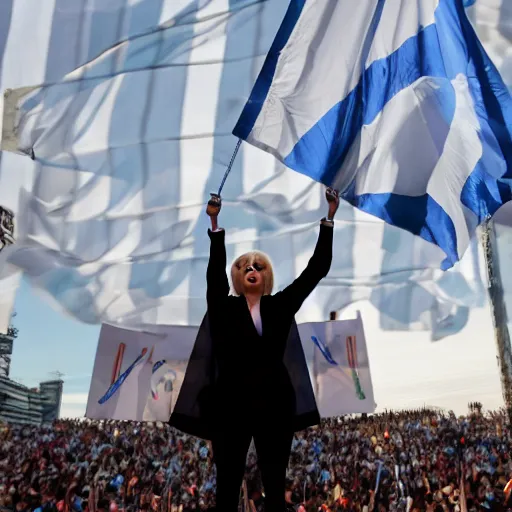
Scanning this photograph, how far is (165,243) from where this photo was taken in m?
5.65

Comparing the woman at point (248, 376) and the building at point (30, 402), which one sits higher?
the building at point (30, 402)

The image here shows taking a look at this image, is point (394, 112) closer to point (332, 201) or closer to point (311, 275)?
point (332, 201)

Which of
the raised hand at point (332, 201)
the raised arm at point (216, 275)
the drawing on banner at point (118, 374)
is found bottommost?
the raised arm at point (216, 275)

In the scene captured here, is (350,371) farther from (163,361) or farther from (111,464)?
(111,464)

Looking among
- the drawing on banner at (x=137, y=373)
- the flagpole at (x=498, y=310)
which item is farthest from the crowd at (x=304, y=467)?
the drawing on banner at (x=137, y=373)

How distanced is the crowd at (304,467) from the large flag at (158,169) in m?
1.09

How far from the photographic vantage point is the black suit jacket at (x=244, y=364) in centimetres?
216

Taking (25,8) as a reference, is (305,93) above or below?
below

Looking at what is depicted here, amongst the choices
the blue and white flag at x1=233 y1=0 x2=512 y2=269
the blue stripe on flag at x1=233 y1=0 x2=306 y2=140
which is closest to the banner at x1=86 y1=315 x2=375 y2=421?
the blue and white flag at x1=233 y1=0 x2=512 y2=269

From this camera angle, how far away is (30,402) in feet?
18.2

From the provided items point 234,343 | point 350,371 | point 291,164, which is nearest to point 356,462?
point 350,371

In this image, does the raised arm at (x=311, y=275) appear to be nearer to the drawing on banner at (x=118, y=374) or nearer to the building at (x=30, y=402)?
the drawing on banner at (x=118, y=374)

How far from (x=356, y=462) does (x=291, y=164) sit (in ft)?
11.7

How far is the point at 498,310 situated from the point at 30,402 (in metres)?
4.12
